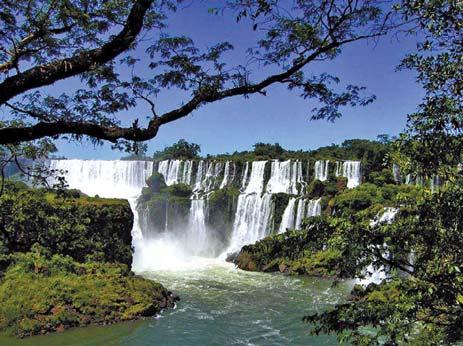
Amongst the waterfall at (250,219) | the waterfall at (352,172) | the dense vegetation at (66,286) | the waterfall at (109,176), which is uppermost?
the waterfall at (352,172)

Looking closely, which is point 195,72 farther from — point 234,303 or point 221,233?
point 221,233

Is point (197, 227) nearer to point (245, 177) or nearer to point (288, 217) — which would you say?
point (245, 177)

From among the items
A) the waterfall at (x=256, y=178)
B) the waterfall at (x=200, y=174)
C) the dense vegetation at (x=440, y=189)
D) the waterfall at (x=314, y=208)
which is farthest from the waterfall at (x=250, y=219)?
the dense vegetation at (x=440, y=189)

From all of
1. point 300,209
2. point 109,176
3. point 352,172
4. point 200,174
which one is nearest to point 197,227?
point 200,174

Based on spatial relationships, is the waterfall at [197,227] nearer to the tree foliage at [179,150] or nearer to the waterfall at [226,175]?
the waterfall at [226,175]

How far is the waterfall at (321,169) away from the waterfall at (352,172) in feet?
4.36

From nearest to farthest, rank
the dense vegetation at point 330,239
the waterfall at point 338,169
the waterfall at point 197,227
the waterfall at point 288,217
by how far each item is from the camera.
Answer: the dense vegetation at point 330,239 → the waterfall at point 288,217 → the waterfall at point 197,227 → the waterfall at point 338,169

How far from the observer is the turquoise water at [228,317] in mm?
13680

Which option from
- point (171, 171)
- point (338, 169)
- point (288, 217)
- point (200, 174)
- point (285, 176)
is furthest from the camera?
point (171, 171)

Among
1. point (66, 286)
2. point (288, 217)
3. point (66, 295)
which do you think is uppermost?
point (288, 217)

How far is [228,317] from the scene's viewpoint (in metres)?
16.0

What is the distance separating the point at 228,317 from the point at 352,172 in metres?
21.5

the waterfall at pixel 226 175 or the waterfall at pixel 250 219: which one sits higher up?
the waterfall at pixel 226 175

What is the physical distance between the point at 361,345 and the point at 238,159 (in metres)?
34.4
